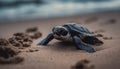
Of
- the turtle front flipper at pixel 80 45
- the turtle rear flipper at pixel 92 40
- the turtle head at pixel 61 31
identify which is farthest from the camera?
the turtle rear flipper at pixel 92 40

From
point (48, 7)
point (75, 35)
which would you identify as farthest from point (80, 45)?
point (48, 7)

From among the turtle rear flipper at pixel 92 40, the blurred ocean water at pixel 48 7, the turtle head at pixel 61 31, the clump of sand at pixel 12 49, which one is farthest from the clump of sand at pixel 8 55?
the blurred ocean water at pixel 48 7

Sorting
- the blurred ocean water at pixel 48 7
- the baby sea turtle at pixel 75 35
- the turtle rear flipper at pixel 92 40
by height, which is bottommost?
the blurred ocean water at pixel 48 7

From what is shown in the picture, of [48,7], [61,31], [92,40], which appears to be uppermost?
[61,31]

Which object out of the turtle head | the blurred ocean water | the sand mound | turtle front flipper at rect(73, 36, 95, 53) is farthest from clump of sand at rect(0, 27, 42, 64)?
the blurred ocean water

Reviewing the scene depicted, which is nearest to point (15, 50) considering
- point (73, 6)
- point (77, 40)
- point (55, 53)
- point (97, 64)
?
point (55, 53)

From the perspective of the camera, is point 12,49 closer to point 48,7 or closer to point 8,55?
point 8,55

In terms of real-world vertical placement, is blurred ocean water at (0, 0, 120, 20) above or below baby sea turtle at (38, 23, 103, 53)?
below

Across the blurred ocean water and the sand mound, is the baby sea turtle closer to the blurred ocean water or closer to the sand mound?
the sand mound

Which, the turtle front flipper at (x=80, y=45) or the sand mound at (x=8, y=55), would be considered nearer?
the sand mound at (x=8, y=55)

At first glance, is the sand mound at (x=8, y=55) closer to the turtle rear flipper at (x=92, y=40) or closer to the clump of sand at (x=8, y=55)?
the clump of sand at (x=8, y=55)
